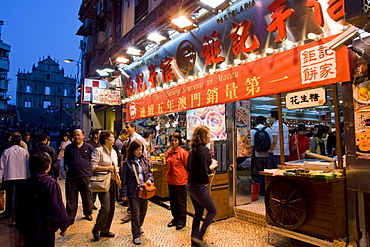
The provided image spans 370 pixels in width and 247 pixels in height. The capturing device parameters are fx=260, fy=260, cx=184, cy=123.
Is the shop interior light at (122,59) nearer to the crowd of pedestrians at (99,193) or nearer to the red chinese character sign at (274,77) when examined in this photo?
the red chinese character sign at (274,77)

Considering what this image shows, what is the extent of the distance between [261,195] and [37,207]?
6.54m

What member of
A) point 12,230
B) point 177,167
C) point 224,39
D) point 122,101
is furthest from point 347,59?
point 122,101

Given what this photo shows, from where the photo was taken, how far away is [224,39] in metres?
7.02

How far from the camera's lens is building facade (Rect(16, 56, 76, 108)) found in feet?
210

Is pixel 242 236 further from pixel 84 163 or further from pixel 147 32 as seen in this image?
pixel 147 32

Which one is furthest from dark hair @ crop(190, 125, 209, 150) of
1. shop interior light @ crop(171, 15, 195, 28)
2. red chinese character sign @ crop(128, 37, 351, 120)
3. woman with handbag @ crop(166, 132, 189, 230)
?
shop interior light @ crop(171, 15, 195, 28)

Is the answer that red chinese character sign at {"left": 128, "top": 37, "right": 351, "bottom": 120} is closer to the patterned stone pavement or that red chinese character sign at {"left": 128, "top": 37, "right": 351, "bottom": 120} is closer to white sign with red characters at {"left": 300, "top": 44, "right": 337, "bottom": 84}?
white sign with red characters at {"left": 300, "top": 44, "right": 337, "bottom": 84}

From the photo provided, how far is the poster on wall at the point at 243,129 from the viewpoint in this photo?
717cm

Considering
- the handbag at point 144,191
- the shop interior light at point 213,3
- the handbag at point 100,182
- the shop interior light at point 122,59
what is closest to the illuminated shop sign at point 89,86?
the shop interior light at point 122,59

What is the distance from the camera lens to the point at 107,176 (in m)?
5.13

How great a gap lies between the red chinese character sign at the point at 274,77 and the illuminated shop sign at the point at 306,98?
0.02 metres

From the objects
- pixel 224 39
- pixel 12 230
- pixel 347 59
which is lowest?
pixel 12 230

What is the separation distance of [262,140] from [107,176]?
472 centimetres

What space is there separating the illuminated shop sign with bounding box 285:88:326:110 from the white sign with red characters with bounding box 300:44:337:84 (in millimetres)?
343
